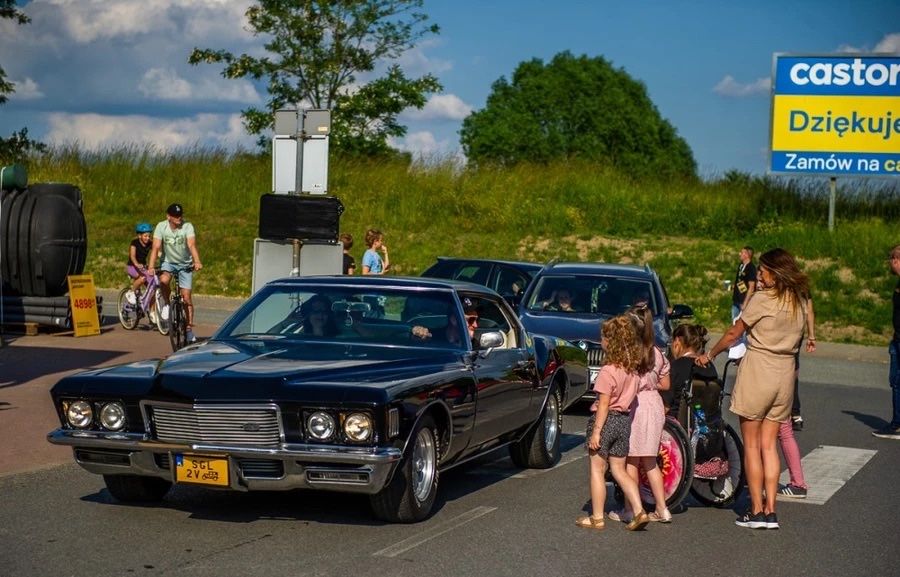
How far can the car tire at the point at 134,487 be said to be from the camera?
348 inches

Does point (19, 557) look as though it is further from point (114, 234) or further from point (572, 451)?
point (114, 234)

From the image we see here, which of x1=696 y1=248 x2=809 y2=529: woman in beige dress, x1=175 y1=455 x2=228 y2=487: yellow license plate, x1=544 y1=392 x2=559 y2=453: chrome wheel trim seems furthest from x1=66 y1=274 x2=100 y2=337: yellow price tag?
x1=696 y1=248 x2=809 y2=529: woman in beige dress

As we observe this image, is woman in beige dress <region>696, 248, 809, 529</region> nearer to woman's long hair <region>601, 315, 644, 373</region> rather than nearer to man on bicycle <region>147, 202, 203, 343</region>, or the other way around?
woman's long hair <region>601, 315, 644, 373</region>

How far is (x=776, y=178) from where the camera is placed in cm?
3878

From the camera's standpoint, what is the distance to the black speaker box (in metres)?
16.4

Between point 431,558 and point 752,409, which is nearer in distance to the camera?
point 431,558

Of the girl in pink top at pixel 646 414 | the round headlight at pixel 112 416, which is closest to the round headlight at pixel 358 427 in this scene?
the round headlight at pixel 112 416

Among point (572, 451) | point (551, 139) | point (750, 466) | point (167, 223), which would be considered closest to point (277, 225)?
point (167, 223)

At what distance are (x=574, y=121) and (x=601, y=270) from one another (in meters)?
74.3

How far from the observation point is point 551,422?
37.0ft

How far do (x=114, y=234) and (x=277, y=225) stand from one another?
22.8 meters

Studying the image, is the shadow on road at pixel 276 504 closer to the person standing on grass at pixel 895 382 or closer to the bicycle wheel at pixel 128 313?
the person standing on grass at pixel 895 382

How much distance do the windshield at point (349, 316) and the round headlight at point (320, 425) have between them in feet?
4.78

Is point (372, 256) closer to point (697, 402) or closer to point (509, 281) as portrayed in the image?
point (509, 281)
